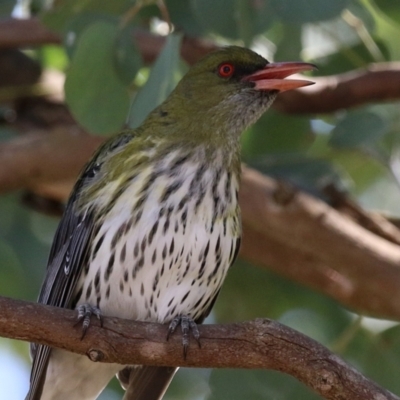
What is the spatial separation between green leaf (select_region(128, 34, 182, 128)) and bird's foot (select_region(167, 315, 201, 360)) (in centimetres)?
82

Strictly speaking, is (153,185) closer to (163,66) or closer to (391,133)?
(163,66)

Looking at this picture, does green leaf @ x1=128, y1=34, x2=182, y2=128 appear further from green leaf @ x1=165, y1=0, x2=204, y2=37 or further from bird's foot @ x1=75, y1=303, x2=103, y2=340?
bird's foot @ x1=75, y1=303, x2=103, y2=340

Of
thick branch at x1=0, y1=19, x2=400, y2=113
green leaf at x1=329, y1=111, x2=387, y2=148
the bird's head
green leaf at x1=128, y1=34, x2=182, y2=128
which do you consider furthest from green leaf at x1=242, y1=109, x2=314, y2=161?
green leaf at x1=128, y1=34, x2=182, y2=128

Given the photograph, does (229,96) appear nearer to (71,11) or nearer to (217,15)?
(217,15)

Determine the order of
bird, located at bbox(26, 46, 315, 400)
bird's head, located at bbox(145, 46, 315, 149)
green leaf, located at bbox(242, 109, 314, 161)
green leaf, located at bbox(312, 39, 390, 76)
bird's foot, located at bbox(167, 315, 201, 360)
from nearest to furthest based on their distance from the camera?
bird's foot, located at bbox(167, 315, 201, 360) < bird, located at bbox(26, 46, 315, 400) < bird's head, located at bbox(145, 46, 315, 149) < green leaf, located at bbox(312, 39, 390, 76) < green leaf, located at bbox(242, 109, 314, 161)

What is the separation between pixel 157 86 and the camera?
13.5ft

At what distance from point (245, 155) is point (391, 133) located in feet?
2.49

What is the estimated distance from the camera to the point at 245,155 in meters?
5.36

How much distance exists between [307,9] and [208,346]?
1438 mm

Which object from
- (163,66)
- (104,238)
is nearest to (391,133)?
(163,66)

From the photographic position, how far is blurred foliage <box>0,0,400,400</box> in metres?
4.27

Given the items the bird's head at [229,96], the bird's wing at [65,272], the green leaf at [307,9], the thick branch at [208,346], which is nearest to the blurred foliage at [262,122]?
the green leaf at [307,9]

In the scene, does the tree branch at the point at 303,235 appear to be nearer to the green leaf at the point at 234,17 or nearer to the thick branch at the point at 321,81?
the thick branch at the point at 321,81

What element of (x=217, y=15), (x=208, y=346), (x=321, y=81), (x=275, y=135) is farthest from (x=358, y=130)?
(x=208, y=346)
